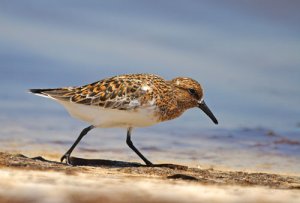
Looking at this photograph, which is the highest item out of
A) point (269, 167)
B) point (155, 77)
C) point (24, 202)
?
point (155, 77)

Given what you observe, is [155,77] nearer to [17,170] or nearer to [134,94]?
[134,94]

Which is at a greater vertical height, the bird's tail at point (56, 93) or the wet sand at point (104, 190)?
the bird's tail at point (56, 93)

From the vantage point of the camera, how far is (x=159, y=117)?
344 inches

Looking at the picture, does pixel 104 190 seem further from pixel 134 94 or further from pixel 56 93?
pixel 56 93

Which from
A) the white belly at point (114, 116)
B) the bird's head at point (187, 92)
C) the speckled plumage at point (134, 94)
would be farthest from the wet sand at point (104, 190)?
the bird's head at point (187, 92)

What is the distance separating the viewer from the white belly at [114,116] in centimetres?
845

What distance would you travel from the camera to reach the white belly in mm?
8453

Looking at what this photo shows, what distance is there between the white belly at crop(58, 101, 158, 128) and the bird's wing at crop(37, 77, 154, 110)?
0.05 meters

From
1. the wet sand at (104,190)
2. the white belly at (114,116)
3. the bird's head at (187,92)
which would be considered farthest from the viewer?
the bird's head at (187,92)

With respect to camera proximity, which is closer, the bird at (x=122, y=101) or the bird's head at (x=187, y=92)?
the bird at (x=122, y=101)

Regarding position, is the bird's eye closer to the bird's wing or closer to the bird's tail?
the bird's wing

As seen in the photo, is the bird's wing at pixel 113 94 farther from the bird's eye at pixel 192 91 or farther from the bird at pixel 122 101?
the bird's eye at pixel 192 91

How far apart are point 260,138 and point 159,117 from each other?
215 inches

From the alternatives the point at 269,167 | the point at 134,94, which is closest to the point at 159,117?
the point at 134,94
